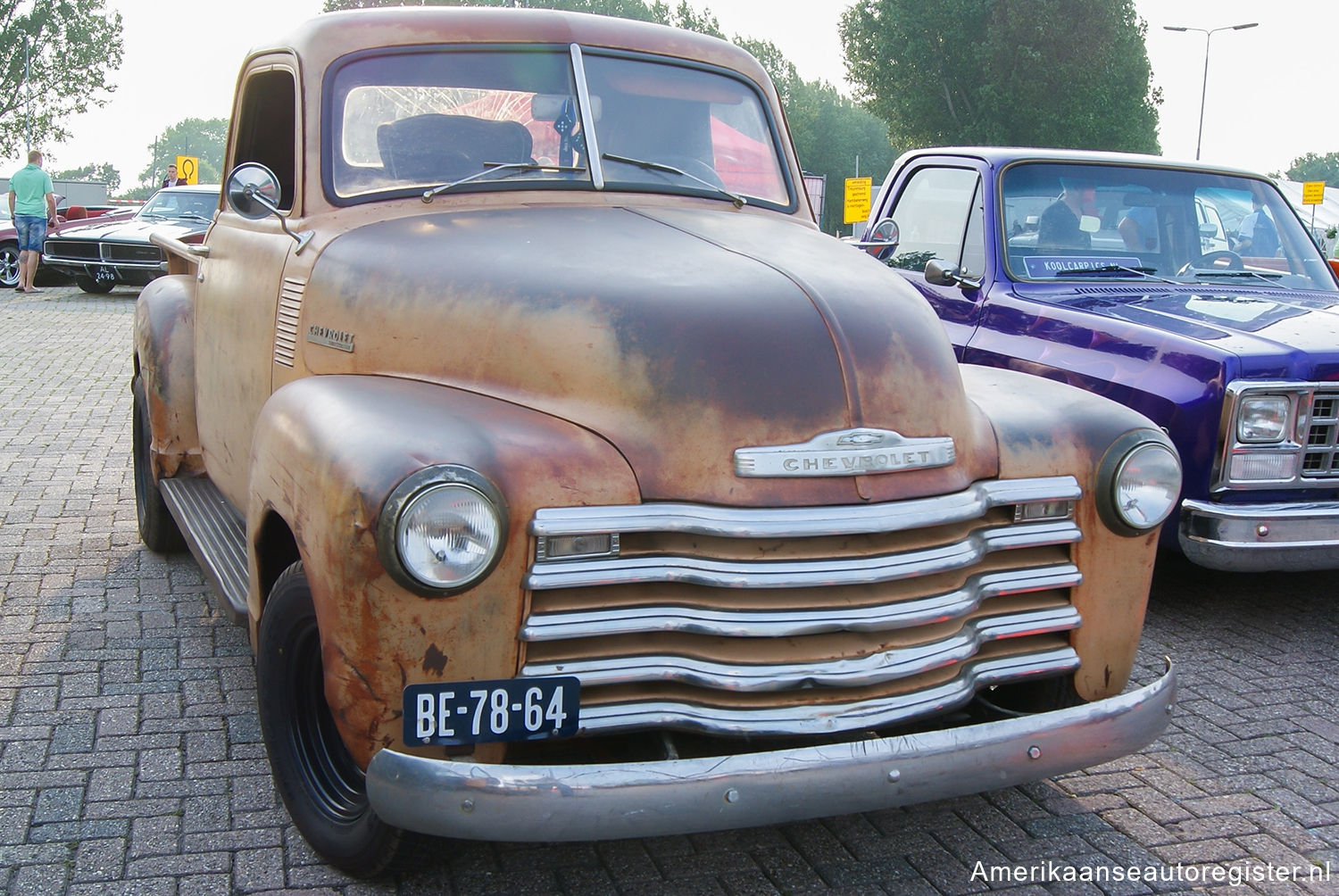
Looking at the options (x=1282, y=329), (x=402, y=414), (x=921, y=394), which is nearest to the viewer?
(x=402, y=414)

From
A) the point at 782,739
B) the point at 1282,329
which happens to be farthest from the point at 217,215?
the point at 1282,329

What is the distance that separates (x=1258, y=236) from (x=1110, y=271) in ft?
3.18

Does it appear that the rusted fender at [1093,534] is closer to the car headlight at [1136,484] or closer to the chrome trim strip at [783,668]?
the car headlight at [1136,484]

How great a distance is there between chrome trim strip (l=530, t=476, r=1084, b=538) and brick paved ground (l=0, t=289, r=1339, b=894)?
0.89 meters

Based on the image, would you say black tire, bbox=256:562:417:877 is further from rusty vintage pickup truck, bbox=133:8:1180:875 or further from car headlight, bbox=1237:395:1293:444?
car headlight, bbox=1237:395:1293:444

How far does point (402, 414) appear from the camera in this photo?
2646 millimetres

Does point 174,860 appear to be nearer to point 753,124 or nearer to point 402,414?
point 402,414

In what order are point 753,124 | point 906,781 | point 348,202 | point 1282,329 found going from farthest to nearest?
point 1282,329 → point 753,124 → point 348,202 → point 906,781

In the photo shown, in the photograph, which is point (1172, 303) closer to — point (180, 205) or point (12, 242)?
point (180, 205)

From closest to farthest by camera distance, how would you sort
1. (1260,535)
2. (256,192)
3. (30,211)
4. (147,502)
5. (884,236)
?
(256,192), (1260,535), (147,502), (884,236), (30,211)

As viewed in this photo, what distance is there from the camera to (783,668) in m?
2.55

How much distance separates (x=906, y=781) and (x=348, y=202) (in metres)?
2.28

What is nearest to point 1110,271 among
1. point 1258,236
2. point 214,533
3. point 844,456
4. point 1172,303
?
point 1172,303

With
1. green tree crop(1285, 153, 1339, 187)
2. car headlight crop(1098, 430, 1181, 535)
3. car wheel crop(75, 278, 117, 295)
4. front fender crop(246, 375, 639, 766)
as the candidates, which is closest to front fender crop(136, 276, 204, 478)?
front fender crop(246, 375, 639, 766)
